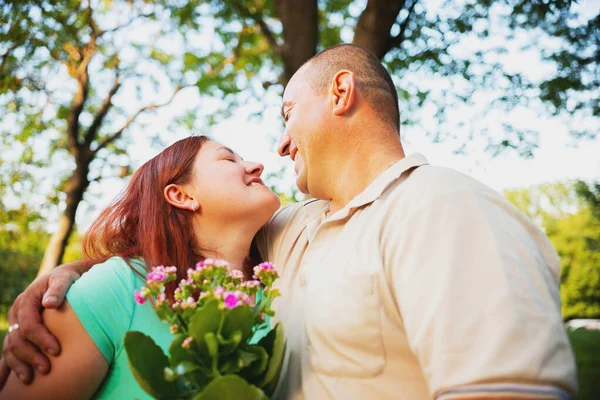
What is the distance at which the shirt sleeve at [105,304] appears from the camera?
2143 millimetres

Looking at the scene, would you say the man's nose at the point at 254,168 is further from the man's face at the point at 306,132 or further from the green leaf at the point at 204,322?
the green leaf at the point at 204,322

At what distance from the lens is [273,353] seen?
5.51 ft

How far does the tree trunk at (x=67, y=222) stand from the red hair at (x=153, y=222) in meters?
8.88

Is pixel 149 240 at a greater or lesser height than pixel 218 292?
lesser

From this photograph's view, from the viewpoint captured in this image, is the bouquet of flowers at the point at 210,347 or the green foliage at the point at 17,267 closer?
the bouquet of flowers at the point at 210,347

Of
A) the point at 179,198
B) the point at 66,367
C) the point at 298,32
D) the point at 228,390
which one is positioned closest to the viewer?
the point at 228,390

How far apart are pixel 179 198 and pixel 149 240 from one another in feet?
1.00

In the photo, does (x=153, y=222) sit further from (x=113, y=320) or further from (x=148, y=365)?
(x=148, y=365)

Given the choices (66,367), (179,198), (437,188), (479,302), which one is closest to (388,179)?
(437,188)

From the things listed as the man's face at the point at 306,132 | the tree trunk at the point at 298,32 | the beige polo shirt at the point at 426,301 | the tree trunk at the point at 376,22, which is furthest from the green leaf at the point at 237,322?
the tree trunk at the point at 298,32

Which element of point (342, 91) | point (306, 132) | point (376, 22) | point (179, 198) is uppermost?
point (376, 22)

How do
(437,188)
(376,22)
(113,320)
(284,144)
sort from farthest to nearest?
(376,22)
(284,144)
(113,320)
(437,188)

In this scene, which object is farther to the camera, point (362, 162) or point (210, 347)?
point (362, 162)

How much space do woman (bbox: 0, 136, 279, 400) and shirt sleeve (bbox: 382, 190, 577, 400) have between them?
1.13 meters
